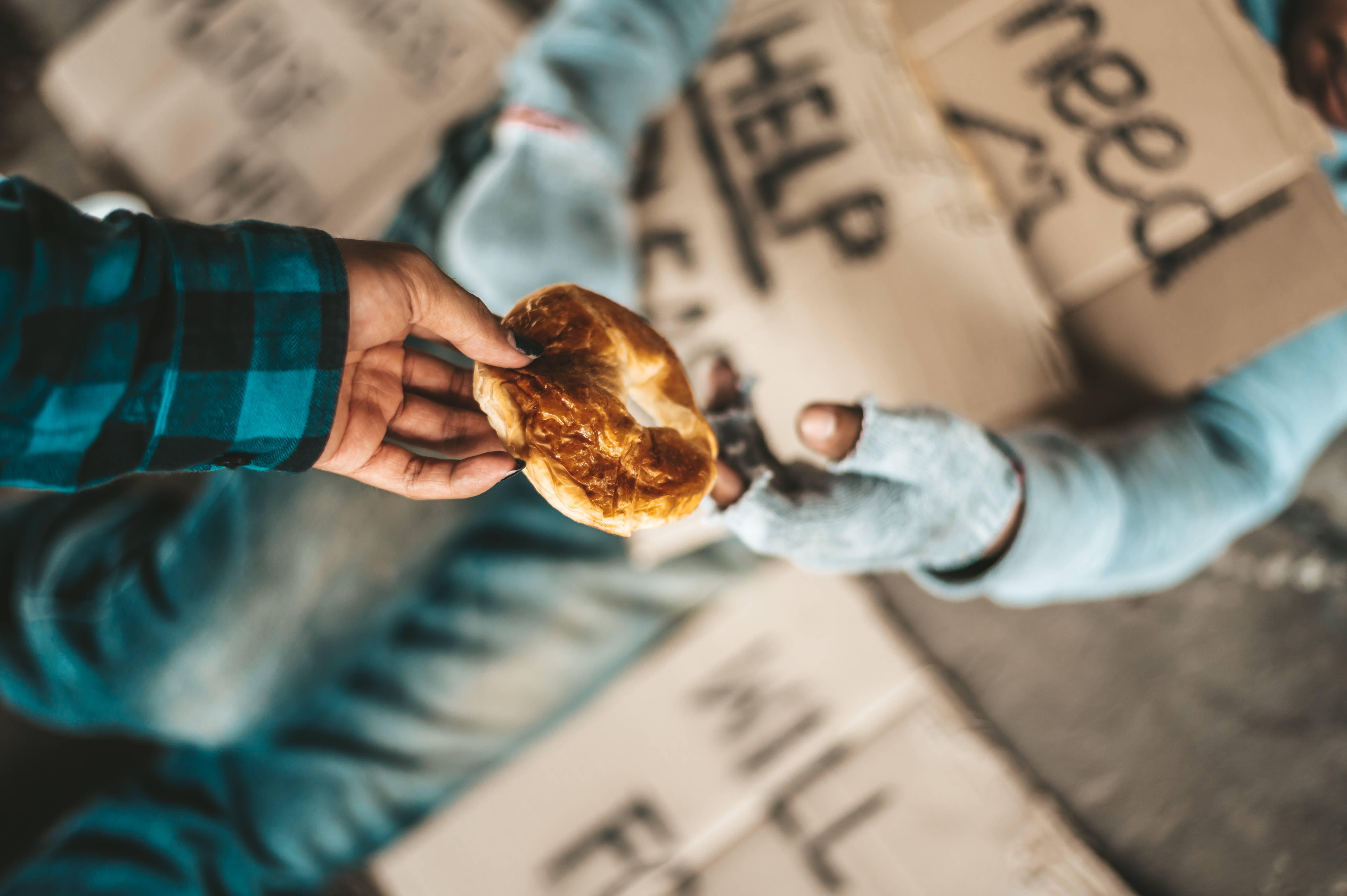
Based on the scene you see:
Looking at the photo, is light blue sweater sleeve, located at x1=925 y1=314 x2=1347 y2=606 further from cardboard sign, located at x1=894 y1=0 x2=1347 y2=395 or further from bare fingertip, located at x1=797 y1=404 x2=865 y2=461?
bare fingertip, located at x1=797 y1=404 x2=865 y2=461

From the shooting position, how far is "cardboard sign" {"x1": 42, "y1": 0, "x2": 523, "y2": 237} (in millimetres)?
1225

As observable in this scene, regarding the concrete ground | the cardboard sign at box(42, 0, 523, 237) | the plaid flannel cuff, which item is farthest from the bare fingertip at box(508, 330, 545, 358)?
the concrete ground

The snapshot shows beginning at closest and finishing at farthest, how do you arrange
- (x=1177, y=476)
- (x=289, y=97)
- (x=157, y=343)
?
1. (x=157, y=343)
2. (x=1177, y=476)
3. (x=289, y=97)

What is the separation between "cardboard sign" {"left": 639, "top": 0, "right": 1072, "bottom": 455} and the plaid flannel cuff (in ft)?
1.91

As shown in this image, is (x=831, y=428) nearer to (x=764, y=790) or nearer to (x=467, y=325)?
(x=467, y=325)

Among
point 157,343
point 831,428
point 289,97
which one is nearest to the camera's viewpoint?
point 157,343

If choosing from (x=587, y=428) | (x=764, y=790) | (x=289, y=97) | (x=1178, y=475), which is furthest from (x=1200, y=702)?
(x=289, y=97)

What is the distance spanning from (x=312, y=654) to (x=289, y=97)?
0.99 metres

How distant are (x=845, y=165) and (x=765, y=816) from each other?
1.02m

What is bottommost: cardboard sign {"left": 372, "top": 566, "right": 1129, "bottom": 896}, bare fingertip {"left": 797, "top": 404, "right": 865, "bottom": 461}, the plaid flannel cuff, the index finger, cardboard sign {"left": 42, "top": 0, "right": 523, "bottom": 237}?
cardboard sign {"left": 372, "top": 566, "right": 1129, "bottom": 896}

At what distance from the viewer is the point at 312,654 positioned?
3.31 feet

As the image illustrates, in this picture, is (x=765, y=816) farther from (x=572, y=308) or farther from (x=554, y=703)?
(x=572, y=308)

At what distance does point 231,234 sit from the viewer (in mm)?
473

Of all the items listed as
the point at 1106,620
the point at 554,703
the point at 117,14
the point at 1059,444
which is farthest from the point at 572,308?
the point at 117,14
